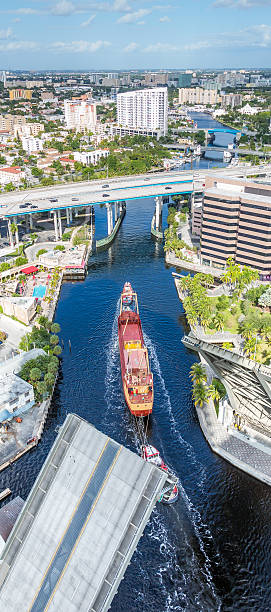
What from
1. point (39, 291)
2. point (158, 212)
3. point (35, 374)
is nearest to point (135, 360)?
point (35, 374)

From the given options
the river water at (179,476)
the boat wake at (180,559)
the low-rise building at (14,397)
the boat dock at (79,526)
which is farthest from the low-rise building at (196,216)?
the boat dock at (79,526)

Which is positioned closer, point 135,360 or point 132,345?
point 135,360

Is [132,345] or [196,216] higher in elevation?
[196,216]

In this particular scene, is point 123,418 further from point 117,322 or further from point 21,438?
point 117,322

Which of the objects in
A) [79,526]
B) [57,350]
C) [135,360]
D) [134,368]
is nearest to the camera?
[79,526]

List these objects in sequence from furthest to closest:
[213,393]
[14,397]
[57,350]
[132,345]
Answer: [57,350]
[132,345]
[213,393]
[14,397]

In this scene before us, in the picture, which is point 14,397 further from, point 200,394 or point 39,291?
point 39,291

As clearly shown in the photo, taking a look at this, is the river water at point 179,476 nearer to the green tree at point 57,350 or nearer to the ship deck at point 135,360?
the green tree at point 57,350
